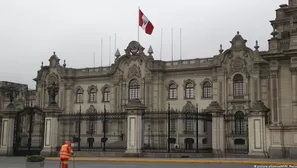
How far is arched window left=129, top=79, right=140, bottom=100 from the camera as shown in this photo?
52219mm

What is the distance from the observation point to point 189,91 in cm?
4944

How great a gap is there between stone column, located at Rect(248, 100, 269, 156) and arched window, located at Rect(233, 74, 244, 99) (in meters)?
18.7

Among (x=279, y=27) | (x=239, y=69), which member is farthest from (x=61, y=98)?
(x=279, y=27)

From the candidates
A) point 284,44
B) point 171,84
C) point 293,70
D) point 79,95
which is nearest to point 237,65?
point 171,84

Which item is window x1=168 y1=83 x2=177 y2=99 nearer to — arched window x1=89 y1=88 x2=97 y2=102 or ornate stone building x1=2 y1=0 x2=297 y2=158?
ornate stone building x1=2 y1=0 x2=297 y2=158

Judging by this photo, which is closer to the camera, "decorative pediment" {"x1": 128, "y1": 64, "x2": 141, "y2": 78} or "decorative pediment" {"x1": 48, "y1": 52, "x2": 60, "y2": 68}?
"decorative pediment" {"x1": 128, "y1": 64, "x2": 141, "y2": 78}

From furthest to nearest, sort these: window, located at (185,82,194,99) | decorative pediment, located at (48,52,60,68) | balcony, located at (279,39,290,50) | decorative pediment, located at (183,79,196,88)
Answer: decorative pediment, located at (48,52,60,68) < window, located at (185,82,194,99) < decorative pediment, located at (183,79,196,88) < balcony, located at (279,39,290,50)

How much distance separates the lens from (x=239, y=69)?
45.2 m

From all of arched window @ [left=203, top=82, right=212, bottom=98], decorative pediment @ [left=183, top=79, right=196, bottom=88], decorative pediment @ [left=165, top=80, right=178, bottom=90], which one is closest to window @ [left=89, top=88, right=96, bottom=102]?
decorative pediment @ [left=165, top=80, right=178, bottom=90]

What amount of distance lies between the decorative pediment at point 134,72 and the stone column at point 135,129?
78.6 ft

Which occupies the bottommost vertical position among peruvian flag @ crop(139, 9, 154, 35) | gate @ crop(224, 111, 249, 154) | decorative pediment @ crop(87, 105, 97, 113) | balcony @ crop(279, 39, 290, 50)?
gate @ crop(224, 111, 249, 154)

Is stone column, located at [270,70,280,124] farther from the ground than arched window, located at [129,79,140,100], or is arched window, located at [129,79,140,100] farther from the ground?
arched window, located at [129,79,140,100]

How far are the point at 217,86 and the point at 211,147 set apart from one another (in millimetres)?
17586

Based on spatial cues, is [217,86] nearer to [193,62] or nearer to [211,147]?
[193,62]
